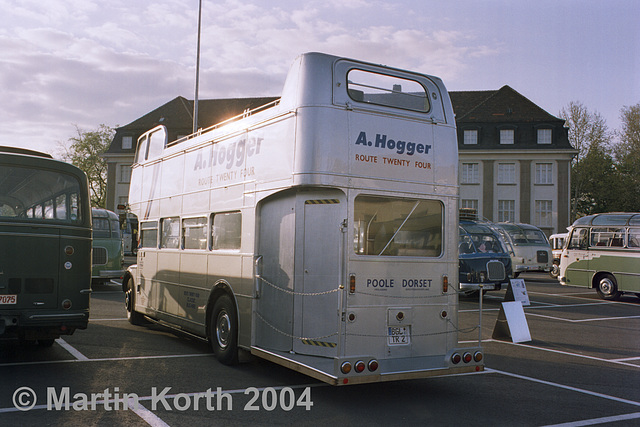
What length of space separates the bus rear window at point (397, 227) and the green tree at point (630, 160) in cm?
5307

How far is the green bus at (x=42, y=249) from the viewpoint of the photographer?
8.31 meters

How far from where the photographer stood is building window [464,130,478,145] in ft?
179

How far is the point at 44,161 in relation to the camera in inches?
352

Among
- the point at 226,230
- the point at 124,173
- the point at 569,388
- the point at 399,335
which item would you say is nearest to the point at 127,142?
the point at 124,173

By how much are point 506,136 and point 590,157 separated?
9.34 metres

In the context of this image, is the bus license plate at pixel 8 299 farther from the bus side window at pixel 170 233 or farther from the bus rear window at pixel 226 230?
the bus side window at pixel 170 233

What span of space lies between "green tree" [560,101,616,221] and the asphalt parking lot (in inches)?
1958

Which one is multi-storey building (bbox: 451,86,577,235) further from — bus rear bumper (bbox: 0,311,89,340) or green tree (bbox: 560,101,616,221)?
bus rear bumper (bbox: 0,311,89,340)

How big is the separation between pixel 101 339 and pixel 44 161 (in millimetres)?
3487

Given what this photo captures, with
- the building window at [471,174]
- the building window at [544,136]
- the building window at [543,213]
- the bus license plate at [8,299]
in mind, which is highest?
the building window at [544,136]

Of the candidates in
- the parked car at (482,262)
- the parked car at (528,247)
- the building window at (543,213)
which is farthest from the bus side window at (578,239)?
the building window at (543,213)

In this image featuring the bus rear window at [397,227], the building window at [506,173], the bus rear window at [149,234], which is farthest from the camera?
the building window at [506,173]

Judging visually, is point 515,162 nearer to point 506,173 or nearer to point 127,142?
point 506,173

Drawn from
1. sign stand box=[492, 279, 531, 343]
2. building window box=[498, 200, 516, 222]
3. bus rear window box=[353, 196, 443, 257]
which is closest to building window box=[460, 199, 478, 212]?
building window box=[498, 200, 516, 222]
